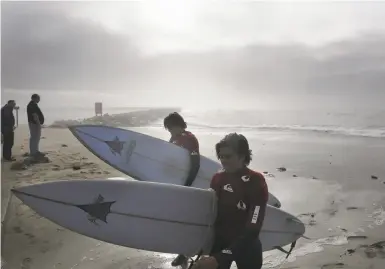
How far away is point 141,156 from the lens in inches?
187

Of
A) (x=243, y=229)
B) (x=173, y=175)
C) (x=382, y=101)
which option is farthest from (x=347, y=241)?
(x=382, y=101)

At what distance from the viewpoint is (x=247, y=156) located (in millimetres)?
2123

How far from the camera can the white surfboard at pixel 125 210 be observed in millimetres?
2760

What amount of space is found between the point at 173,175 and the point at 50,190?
192cm

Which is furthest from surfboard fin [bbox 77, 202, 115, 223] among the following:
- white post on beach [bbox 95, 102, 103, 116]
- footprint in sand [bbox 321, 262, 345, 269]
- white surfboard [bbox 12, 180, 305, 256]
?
white post on beach [bbox 95, 102, 103, 116]

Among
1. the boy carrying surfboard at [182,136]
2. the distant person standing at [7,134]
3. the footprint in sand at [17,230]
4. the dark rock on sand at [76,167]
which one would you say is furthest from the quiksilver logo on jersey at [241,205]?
the distant person standing at [7,134]

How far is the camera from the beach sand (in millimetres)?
3400

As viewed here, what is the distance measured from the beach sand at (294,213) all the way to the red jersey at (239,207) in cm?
139

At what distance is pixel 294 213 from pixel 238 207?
3080 mm

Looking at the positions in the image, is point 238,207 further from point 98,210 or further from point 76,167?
point 76,167

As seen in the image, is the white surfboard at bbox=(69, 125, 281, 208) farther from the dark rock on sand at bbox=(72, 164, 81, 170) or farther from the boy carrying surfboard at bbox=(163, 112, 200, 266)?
the dark rock on sand at bbox=(72, 164, 81, 170)

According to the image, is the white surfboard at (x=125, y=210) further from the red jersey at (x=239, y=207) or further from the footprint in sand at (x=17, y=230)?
the footprint in sand at (x=17, y=230)

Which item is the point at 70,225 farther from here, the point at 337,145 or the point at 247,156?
the point at 337,145

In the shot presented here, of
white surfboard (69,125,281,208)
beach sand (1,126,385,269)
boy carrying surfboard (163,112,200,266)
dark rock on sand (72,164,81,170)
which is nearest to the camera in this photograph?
beach sand (1,126,385,269)
